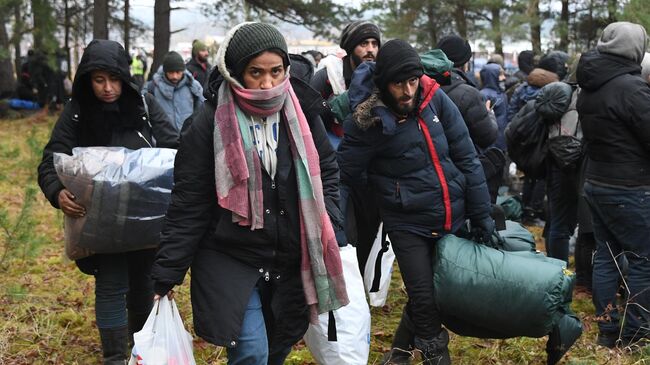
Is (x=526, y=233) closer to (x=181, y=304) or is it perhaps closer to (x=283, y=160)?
(x=283, y=160)

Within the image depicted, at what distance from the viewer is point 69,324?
5344 mm

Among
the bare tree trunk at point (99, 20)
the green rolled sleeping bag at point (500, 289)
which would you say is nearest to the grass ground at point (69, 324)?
the green rolled sleeping bag at point (500, 289)

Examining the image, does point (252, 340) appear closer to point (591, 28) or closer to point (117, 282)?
point (117, 282)

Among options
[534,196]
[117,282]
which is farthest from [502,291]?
[534,196]

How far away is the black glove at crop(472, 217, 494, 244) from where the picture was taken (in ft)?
13.5

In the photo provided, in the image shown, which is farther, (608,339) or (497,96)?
(497,96)

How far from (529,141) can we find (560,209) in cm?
63

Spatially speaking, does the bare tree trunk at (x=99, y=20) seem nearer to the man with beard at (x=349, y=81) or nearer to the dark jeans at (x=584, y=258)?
the man with beard at (x=349, y=81)

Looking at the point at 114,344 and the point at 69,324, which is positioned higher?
the point at 114,344

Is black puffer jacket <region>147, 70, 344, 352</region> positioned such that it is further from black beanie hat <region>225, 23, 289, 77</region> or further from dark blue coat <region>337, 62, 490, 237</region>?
dark blue coat <region>337, 62, 490, 237</region>

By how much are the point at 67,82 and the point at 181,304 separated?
16.4 metres

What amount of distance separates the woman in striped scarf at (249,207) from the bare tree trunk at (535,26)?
1784cm

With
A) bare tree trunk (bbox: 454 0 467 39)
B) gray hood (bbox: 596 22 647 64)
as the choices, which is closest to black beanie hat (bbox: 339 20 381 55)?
gray hood (bbox: 596 22 647 64)

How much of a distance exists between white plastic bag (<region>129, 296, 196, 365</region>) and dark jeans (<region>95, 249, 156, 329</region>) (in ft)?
3.61
